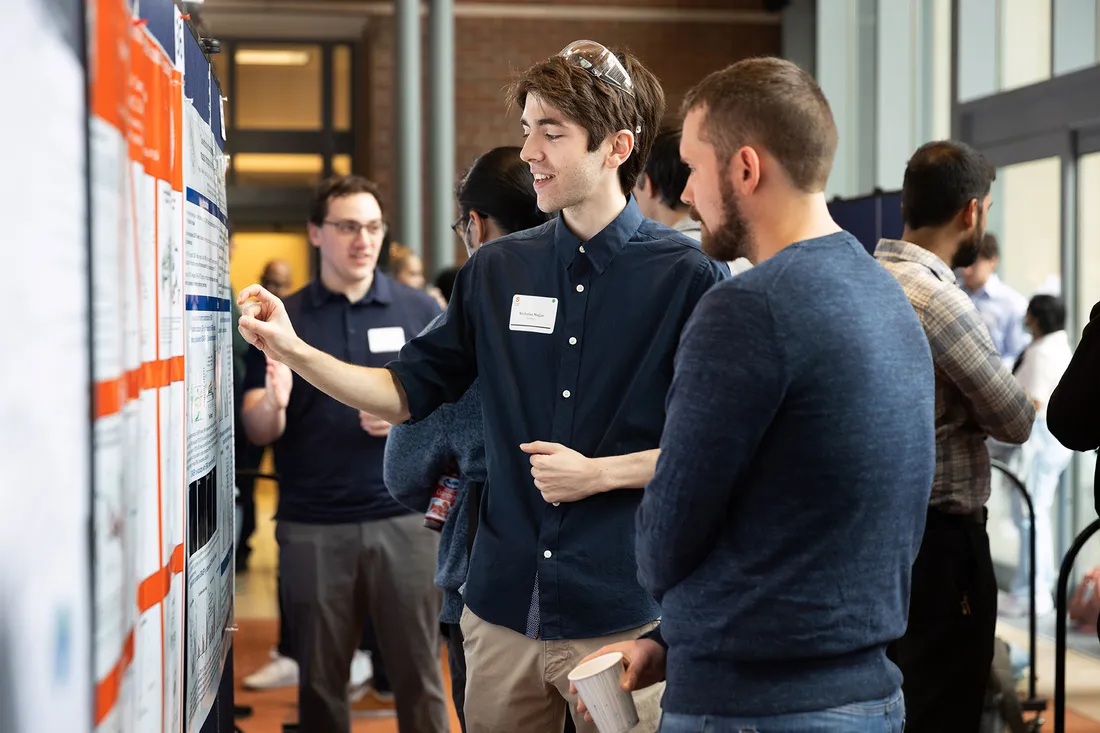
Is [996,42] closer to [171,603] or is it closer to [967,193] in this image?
[967,193]

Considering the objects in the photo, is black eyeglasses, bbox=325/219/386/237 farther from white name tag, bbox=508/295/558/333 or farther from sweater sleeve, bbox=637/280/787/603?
sweater sleeve, bbox=637/280/787/603

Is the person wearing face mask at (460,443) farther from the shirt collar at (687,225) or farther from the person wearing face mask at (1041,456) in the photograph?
the person wearing face mask at (1041,456)

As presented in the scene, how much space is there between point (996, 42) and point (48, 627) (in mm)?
6597

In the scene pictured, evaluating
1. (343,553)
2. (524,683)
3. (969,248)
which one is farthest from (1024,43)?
(524,683)

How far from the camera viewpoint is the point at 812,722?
1.28 meters

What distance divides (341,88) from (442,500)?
8744 mm

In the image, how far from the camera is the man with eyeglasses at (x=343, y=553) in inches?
123

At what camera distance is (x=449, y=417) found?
226 centimetres

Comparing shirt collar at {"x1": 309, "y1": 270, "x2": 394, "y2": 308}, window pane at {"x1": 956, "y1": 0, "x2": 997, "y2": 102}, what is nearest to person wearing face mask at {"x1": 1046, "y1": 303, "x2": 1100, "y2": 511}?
shirt collar at {"x1": 309, "y1": 270, "x2": 394, "y2": 308}

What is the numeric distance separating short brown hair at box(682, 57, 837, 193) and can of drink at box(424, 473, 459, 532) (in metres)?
1.14

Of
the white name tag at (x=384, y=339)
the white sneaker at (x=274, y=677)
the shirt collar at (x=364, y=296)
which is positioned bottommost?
the white sneaker at (x=274, y=677)

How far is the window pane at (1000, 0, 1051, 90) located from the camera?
5.91 meters

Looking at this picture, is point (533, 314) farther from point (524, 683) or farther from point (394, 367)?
point (524, 683)

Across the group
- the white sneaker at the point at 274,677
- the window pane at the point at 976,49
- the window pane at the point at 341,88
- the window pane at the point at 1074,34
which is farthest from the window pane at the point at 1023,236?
the window pane at the point at 341,88
